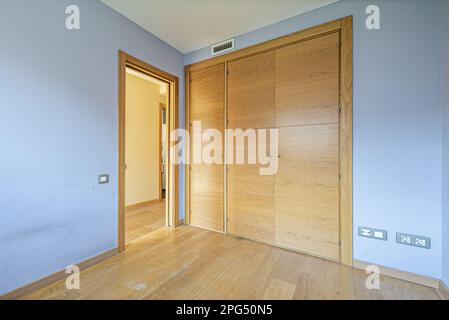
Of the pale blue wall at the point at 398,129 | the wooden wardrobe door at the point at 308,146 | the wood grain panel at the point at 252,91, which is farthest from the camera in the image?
the wood grain panel at the point at 252,91

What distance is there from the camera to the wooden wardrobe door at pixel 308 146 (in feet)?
6.60

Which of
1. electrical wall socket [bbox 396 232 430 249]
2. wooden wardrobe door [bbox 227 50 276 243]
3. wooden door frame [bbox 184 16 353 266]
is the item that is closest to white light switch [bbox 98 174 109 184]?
wooden wardrobe door [bbox 227 50 276 243]

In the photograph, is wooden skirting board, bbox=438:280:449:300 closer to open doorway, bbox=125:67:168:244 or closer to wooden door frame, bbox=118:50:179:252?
wooden door frame, bbox=118:50:179:252

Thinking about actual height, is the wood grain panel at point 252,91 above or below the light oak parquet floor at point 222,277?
above

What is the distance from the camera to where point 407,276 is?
170 centimetres

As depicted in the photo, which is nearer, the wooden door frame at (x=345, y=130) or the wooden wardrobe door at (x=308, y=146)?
the wooden door frame at (x=345, y=130)

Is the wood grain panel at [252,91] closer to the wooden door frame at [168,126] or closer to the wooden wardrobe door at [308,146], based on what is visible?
the wooden wardrobe door at [308,146]

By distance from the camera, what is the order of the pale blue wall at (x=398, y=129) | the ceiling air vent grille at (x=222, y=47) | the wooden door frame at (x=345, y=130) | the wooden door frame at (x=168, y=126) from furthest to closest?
the ceiling air vent grille at (x=222, y=47)
the wooden door frame at (x=168, y=126)
the wooden door frame at (x=345, y=130)
the pale blue wall at (x=398, y=129)

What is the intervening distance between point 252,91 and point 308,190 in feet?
4.51

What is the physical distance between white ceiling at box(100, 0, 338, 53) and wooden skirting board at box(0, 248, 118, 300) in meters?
2.62

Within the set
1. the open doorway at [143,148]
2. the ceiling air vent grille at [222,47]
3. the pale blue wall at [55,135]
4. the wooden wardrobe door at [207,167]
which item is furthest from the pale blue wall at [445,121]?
the open doorway at [143,148]

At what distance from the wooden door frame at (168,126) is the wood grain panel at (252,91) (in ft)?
2.87

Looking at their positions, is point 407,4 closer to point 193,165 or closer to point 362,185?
point 362,185

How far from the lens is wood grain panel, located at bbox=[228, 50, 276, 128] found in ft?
7.75
